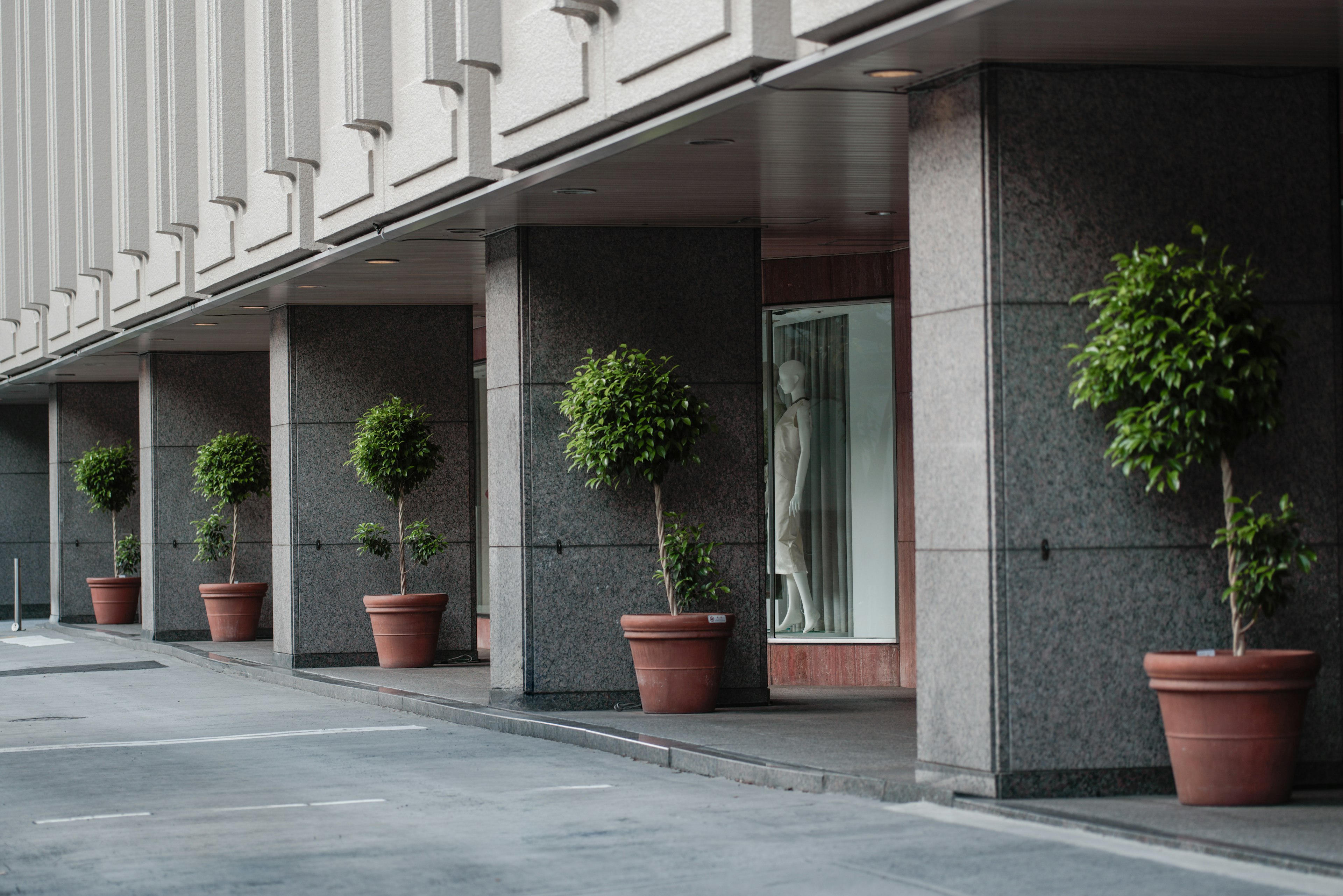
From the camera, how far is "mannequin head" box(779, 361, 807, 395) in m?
18.2

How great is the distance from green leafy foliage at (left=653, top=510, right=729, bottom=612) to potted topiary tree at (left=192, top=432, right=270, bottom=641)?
10922 mm

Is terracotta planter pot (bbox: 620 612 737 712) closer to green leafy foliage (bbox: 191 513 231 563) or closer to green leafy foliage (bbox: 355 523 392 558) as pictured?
green leafy foliage (bbox: 355 523 392 558)

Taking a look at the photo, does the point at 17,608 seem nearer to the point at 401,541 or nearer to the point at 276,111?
the point at 401,541

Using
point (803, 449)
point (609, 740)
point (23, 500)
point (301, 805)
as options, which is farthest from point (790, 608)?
point (23, 500)

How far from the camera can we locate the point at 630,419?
46.6 feet

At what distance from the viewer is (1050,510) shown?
9648 millimetres

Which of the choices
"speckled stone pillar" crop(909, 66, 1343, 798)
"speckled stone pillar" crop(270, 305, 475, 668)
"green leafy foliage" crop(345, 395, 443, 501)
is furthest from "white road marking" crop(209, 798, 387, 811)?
"speckled stone pillar" crop(270, 305, 475, 668)

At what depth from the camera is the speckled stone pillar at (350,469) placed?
800 inches

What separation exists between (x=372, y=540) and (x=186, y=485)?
6650 mm

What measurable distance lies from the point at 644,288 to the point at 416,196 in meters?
2.03

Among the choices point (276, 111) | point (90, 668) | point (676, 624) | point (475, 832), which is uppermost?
point (276, 111)

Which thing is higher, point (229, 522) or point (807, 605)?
point (229, 522)

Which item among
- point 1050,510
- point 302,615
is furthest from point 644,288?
point 302,615

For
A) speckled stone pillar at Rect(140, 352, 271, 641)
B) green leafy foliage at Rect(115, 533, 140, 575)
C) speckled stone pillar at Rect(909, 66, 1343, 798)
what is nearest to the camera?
speckled stone pillar at Rect(909, 66, 1343, 798)
